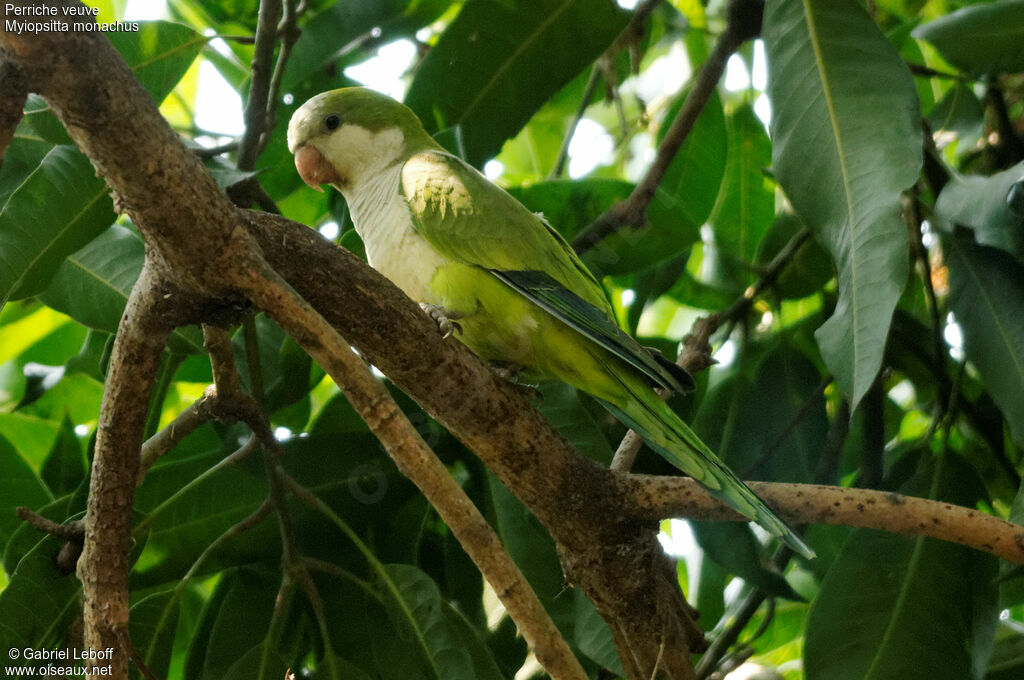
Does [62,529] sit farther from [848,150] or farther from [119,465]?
[848,150]

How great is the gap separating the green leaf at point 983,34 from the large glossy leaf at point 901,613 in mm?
1114

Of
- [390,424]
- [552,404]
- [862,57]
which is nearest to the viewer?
[390,424]

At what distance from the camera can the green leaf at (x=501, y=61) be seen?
2.27m

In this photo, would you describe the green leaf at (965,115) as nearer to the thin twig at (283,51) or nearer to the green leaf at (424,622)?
the thin twig at (283,51)

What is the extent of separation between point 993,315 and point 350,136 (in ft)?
4.88

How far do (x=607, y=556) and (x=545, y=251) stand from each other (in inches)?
25.7

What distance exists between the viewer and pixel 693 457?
1611mm

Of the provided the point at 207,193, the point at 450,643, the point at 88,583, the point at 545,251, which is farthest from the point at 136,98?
the point at 450,643

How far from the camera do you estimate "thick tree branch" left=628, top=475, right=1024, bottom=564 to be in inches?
57.6

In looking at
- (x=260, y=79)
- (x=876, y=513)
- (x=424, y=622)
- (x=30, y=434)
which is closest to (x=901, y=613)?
(x=876, y=513)

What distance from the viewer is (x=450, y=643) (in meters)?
1.77

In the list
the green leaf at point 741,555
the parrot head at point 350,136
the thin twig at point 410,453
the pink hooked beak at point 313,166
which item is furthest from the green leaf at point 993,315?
the pink hooked beak at point 313,166

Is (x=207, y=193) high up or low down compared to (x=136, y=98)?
down

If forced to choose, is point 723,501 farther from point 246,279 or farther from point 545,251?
point 246,279
